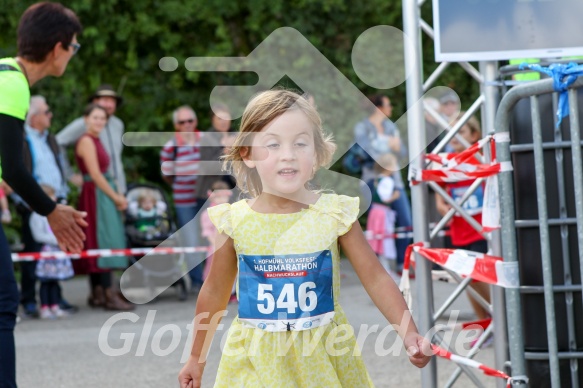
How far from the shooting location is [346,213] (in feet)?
13.2

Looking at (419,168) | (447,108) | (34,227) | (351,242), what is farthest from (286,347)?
(447,108)

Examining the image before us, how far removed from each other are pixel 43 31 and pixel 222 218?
1.94m

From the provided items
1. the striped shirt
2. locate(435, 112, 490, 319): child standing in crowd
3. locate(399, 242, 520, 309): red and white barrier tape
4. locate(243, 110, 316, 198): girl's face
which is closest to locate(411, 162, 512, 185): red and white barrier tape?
locate(399, 242, 520, 309): red and white barrier tape

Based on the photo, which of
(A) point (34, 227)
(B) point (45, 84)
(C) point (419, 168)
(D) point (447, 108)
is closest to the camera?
(C) point (419, 168)

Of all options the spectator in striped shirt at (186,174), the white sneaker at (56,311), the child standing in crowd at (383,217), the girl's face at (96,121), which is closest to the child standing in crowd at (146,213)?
the spectator in striped shirt at (186,174)

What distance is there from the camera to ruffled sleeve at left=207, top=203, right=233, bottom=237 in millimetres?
4064

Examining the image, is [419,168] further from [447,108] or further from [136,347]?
[447,108]

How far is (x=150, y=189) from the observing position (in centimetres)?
1138

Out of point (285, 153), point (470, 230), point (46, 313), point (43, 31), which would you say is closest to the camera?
point (285, 153)

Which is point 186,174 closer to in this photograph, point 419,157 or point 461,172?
point 419,157

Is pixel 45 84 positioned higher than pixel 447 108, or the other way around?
pixel 45 84

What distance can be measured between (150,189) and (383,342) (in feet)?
13.6

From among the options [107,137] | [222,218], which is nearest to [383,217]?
[107,137]

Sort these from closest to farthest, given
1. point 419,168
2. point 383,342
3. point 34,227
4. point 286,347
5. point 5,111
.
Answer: point 286,347 < point 5,111 < point 419,168 < point 383,342 < point 34,227
